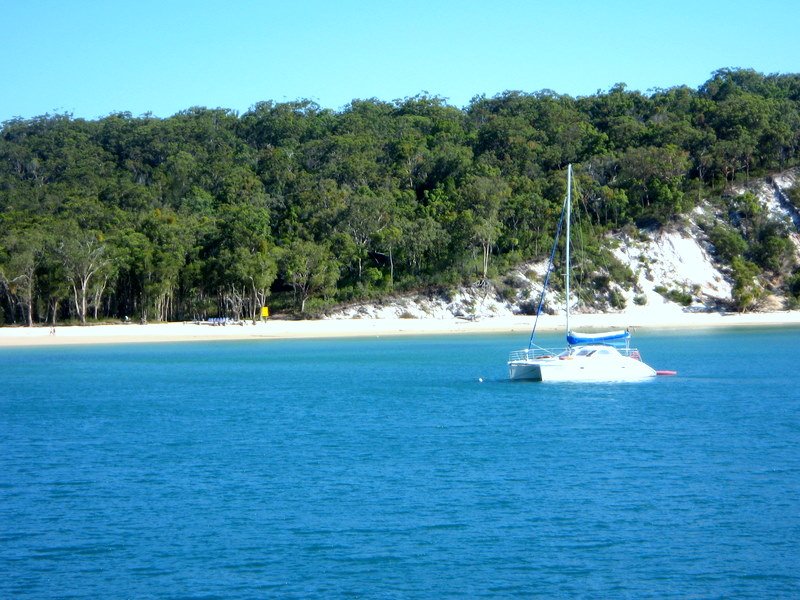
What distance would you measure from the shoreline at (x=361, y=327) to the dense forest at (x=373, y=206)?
3409 millimetres

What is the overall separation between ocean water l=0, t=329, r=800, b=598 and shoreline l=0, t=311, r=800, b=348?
28080 mm

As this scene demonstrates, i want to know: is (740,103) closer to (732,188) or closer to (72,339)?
(732,188)

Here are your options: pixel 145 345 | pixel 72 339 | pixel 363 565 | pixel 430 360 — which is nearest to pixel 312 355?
pixel 430 360

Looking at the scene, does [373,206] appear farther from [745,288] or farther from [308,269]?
[745,288]

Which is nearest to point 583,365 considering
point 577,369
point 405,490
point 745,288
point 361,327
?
point 577,369

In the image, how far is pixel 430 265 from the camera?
81.0 metres

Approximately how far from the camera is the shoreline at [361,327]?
227ft

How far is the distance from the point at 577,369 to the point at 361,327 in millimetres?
36594

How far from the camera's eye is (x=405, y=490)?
21.0m

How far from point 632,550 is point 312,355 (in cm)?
4214

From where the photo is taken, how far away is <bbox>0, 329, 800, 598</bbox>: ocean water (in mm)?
15422

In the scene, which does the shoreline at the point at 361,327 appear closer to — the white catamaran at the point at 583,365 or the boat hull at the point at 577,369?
the white catamaran at the point at 583,365

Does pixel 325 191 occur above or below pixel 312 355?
above

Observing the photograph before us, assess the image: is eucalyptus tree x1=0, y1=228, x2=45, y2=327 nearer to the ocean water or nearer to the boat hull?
the ocean water
